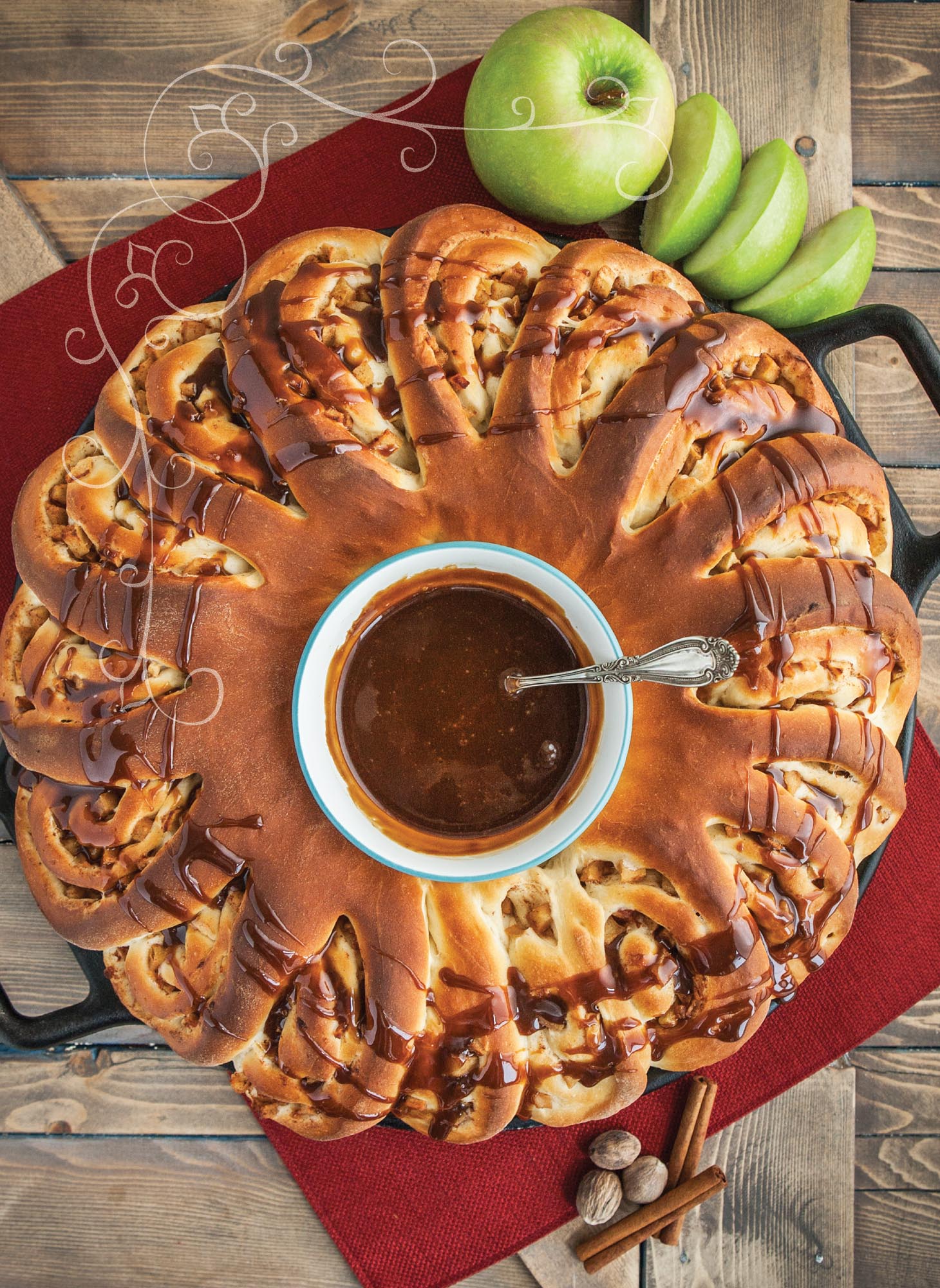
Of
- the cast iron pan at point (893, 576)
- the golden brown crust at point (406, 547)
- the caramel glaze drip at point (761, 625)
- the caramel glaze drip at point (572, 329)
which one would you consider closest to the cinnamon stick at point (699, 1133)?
the cast iron pan at point (893, 576)

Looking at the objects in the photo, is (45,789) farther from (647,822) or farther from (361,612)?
(647,822)

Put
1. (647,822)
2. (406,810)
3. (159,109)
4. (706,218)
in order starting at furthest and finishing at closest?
(159,109) < (706,218) < (406,810) < (647,822)

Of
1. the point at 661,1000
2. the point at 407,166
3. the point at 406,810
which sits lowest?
the point at 661,1000

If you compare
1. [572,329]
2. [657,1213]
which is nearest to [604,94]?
[572,329]

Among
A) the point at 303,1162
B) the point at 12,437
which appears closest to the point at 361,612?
the point at 12,437

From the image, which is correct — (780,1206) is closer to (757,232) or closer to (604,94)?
(757,232)

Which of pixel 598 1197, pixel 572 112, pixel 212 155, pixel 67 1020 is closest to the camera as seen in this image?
pixel 572 112
